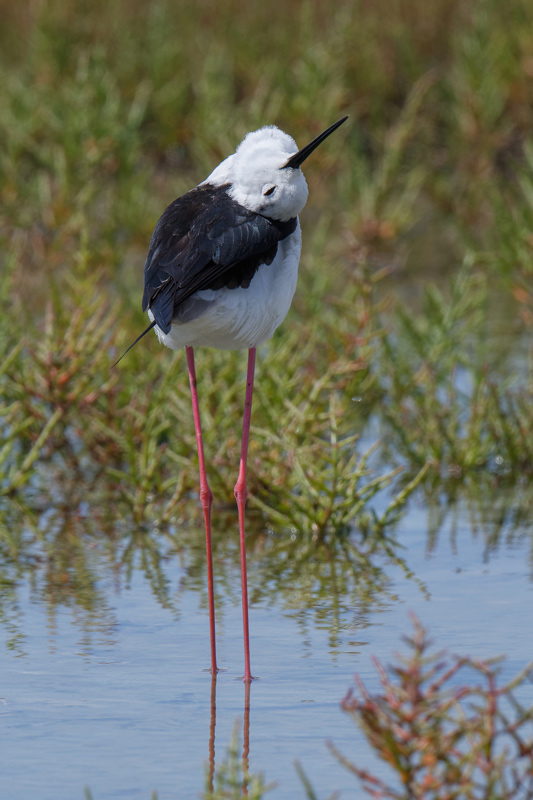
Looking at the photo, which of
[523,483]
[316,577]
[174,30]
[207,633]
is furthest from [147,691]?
[174,30]

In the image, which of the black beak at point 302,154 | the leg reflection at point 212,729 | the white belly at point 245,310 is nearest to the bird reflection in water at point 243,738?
the leg reflection at point 212,729

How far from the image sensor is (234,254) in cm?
313

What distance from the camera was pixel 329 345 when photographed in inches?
215

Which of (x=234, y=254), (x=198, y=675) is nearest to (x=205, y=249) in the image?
(x=234, y=254)

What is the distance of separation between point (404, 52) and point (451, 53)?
71 centimetres

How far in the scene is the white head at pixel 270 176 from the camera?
321 cm

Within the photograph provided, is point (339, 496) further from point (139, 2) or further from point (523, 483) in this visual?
point (139, 2)

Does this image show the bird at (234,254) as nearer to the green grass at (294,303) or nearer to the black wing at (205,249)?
the black wing at (205,249)

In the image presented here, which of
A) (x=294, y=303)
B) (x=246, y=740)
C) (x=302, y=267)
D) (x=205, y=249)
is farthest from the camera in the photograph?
(x=302, y=267)

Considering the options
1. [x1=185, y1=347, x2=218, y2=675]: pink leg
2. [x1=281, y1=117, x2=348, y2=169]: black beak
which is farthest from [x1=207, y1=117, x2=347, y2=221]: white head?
[x1=185, y1=347, x2=218, y2=675]: pink leg

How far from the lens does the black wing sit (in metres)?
3.11

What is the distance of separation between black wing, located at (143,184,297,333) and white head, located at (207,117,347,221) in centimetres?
3

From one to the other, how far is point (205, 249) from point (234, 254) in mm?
69

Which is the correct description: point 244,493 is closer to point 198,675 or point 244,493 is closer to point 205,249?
point 198,675
